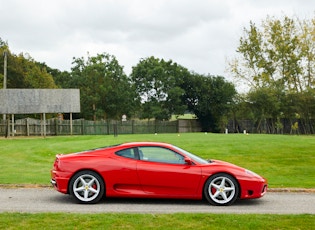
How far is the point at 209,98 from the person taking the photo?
64062 mm

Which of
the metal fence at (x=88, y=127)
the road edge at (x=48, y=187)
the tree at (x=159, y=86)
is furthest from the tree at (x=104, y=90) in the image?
the road edge at (x=48, y=187)

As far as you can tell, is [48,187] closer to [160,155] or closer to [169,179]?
[160,155]

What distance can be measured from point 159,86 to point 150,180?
5636 centimetres

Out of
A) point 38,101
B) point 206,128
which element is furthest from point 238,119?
point 38,101

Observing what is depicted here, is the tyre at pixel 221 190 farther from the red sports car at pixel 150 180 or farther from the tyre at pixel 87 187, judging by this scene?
the tyre at pixel 87 187

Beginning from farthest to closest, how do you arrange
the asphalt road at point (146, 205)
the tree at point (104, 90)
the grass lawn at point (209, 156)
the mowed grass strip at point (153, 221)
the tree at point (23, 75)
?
the tree at point (104, 90)
the tree at point (23, 75)
the asphalt road at point (146, 205)
the grass lawn at point (209, 156)
the mowed grass strip at point (153, 221)

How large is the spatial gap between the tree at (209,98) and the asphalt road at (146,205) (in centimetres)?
5050

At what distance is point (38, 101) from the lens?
43.8 m

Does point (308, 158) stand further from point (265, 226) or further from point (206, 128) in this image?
point (206, 128)

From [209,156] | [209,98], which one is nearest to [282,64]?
[209,98]

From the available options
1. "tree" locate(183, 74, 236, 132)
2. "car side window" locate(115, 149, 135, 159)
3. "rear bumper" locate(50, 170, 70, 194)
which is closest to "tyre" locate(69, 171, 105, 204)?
"rear bumper" locate(50, 170, 70, 194)

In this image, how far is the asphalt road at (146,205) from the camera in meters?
8.95

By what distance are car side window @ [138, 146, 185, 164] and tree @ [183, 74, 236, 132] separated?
168ft

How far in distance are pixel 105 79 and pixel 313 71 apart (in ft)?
94.5
